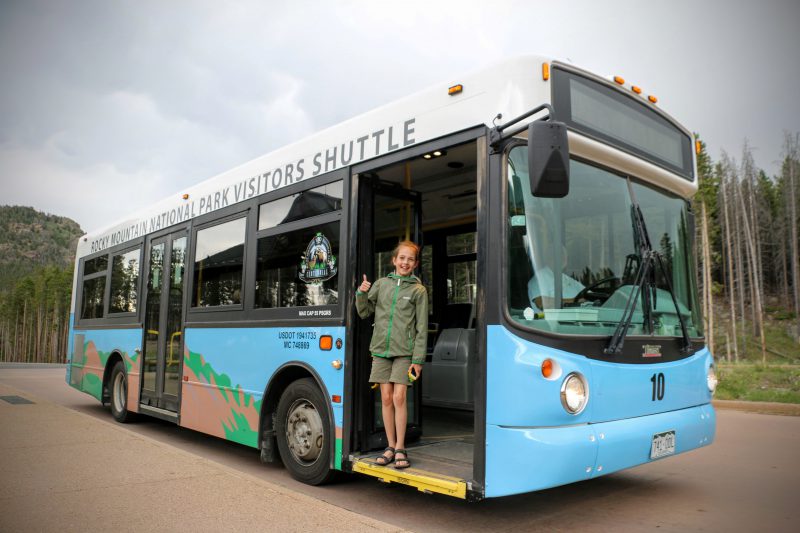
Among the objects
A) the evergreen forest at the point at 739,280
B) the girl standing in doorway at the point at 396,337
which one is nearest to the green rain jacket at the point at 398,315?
the girl standing in doorway at the point at 396,337

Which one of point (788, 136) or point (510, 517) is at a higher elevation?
point (788, 136)

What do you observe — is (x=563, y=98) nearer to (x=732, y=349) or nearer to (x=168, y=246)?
(x=168, y=246)

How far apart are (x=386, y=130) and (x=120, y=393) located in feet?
22.2

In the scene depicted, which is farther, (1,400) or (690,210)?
(1,400)

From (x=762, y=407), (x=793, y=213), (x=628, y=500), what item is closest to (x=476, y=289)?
(x=628, y=500)

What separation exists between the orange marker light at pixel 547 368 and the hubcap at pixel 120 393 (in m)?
7.32

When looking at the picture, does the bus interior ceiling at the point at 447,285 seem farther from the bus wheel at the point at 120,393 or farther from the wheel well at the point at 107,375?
the wheel well at the point at 107,375

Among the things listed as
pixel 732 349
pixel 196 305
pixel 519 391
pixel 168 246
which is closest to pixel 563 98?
pixel 519 391

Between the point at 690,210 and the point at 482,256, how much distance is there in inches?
95.3

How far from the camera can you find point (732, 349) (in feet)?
162

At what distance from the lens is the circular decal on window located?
206 inches

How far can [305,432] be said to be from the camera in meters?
5.37

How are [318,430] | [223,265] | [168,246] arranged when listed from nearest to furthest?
[318,430]
[223,265]
[168,246]

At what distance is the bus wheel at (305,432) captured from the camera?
201 inches
